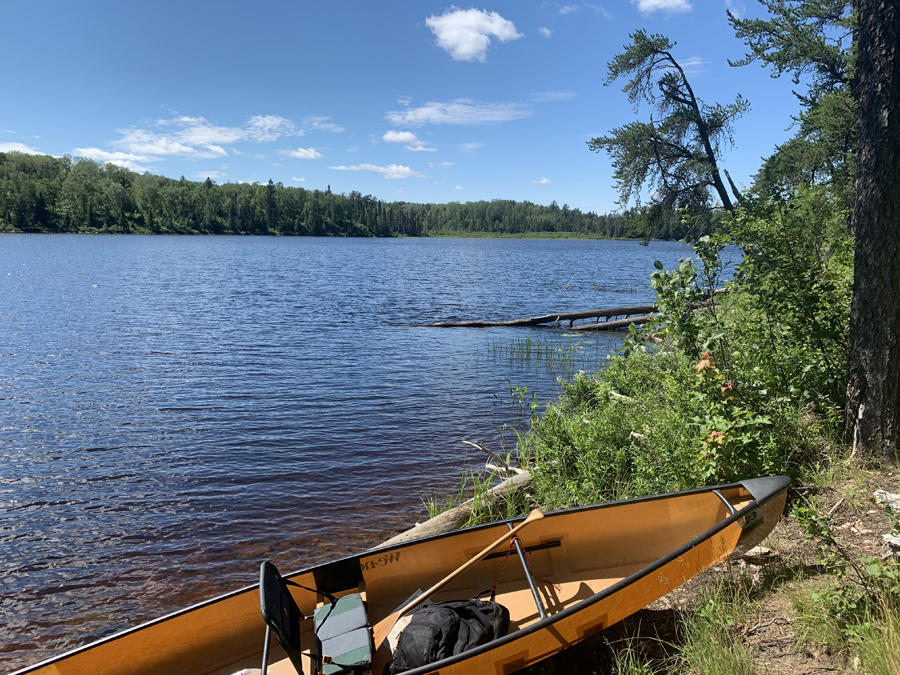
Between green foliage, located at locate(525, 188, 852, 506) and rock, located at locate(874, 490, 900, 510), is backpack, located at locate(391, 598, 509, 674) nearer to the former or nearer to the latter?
green foliage, located at locate(525, 188, 852, 506)

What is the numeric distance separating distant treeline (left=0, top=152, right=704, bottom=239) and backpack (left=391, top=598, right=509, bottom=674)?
10465 centimetres

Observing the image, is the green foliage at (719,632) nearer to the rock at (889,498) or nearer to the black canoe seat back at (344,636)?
A: the rock at (889,498)

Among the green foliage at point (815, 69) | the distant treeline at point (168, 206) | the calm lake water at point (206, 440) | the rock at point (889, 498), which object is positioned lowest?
the calm lake water at point (206, 440)

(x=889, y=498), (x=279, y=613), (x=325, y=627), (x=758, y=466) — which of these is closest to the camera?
(x=279, y=613)

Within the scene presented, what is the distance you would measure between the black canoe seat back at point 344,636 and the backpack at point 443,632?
291 millimetres

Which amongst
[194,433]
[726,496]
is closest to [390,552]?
[726,496]

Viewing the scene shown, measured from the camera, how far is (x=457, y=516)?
662 centimetres

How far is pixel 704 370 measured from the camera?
5578mm

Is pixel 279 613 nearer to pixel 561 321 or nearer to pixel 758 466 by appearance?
pixel 758 466

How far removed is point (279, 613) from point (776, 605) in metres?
3.56

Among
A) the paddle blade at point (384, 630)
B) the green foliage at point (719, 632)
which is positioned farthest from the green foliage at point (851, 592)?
the paddle blade at point (384, 630)

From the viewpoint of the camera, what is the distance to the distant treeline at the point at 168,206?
105 meters

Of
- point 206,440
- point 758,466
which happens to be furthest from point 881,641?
point 206,440

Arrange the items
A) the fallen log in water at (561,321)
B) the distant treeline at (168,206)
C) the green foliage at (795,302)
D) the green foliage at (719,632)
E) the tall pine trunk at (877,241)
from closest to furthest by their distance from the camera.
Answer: the green foliage at (719,632)
the tall pine trunk at (877,241)
the green foliage at (795,302)
the fallen log in water at (561,321)
the distant treeline at (168,206)
